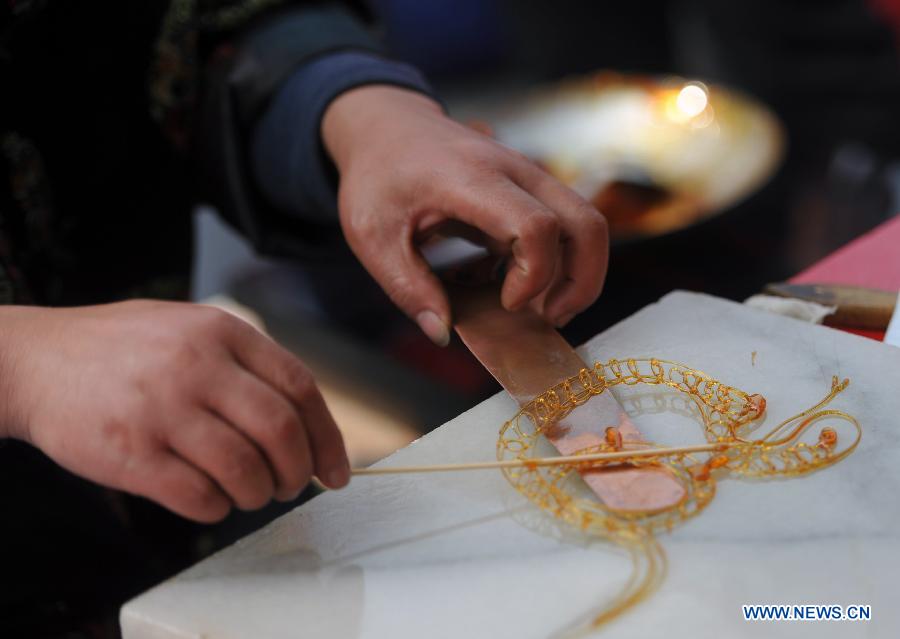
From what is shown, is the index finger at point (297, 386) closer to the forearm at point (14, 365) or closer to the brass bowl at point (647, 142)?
the forearm at point (14, 365)

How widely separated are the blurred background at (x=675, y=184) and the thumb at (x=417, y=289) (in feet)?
0.27

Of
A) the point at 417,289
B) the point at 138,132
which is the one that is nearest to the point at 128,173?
the point at 138,132

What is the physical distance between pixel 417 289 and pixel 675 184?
731 millimetres

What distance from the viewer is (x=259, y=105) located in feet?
2.60

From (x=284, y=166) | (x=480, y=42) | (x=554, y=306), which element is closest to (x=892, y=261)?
(x=554, y=306)

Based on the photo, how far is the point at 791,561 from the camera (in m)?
0.39

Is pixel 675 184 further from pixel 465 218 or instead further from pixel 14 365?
pixel 14 365

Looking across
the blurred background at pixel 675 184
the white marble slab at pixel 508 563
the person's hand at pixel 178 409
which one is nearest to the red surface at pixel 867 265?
the white marble slab at pixel 508 563

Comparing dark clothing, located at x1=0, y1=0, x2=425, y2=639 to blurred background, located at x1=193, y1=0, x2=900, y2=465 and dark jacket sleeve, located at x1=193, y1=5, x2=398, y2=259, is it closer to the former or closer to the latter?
dark jacket sleeve, located at x1=193, y1=5, x2=398, y2=259

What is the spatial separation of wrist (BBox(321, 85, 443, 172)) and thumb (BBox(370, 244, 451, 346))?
0.32 feet

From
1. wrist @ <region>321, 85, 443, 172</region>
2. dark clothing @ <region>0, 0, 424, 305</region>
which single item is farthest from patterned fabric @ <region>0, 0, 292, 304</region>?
wrist @ <region>321, 85, 443, 172</region>

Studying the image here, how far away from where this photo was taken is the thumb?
21.4 inches

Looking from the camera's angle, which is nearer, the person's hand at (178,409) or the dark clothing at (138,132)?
the person's hand at (178,409)

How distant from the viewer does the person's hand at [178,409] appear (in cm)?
38
